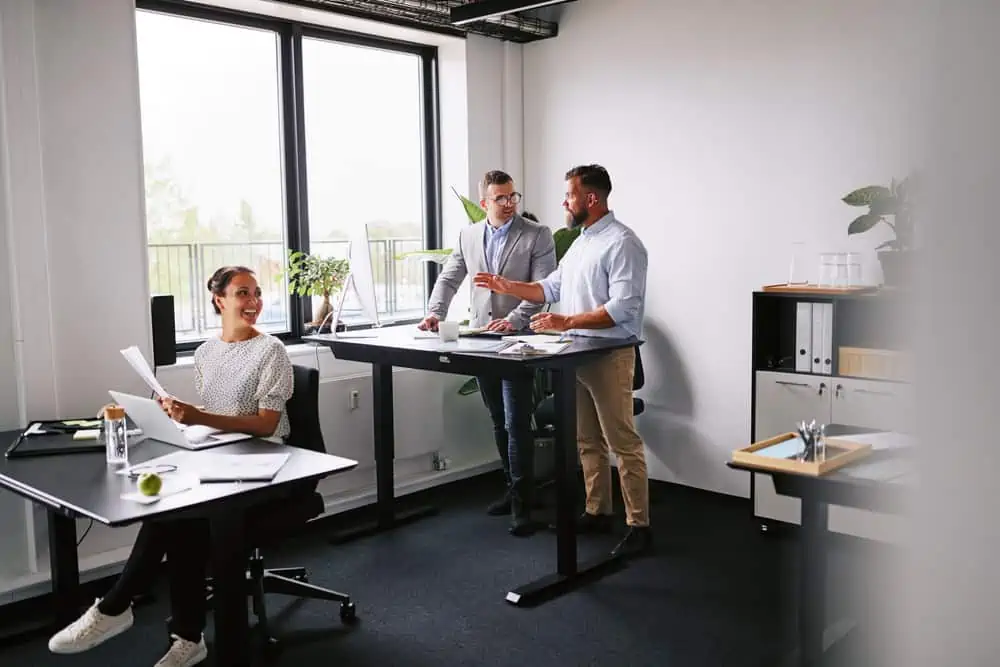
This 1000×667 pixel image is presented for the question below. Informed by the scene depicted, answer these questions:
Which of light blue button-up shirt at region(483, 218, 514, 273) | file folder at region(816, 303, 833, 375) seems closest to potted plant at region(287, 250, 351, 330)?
light blue button-up shirt at region(483, 218, 514, 273)

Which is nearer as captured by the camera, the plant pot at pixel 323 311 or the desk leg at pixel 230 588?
the desk leg at pixel 230 588

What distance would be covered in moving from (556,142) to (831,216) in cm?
168

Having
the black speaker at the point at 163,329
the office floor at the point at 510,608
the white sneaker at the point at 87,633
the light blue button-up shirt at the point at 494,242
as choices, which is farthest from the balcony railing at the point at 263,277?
the white sneaker at the point at 87,633

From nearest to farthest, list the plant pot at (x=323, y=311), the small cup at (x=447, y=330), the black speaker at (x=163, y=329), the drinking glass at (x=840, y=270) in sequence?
the black speaker at (x=163, y=329) < the small cup at (x=447, y=330) < the drinking glass at (x=840, y=270) < the plant pot at (x=323, y=311)

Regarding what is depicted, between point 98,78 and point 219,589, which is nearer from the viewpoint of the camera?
point 219,589

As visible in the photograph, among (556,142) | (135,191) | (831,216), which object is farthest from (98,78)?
(831,216)

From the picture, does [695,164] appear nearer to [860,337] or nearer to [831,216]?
[831,216]

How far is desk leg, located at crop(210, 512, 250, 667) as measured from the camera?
7.64 ft

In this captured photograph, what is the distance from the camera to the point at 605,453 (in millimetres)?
4004

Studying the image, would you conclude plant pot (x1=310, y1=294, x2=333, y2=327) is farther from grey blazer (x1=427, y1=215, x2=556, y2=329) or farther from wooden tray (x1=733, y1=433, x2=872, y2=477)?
wooden tray (x1=733, y1=433, x2=872, y2=477)

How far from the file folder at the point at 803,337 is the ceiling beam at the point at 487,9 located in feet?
5.74

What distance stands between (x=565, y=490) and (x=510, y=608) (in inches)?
18.8

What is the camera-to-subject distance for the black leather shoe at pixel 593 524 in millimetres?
3984

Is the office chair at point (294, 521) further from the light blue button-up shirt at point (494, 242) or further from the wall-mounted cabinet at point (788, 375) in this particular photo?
the wall-mounted cabinet at point (788, 375)
